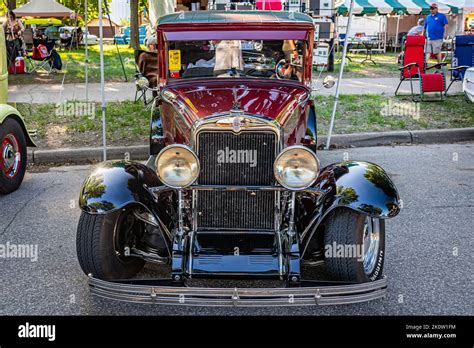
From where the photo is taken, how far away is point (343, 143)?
7910mm

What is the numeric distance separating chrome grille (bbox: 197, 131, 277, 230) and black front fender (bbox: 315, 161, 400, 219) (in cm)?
39

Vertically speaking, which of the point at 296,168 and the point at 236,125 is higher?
the point at 236,125

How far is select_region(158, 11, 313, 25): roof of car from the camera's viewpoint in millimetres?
4293

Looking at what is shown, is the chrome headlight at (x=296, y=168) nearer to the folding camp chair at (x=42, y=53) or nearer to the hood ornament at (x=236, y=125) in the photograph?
the hood ornament at (x=236, y=125)

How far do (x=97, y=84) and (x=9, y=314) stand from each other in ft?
32.0

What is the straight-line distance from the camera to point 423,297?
3.47 meters

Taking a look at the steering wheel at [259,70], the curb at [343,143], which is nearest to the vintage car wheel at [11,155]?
the curb at [343,143]

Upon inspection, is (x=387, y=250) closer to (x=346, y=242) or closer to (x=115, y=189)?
(x=346, y=242)
